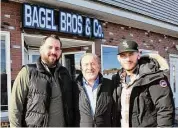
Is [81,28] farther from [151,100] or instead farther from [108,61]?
[151,100]

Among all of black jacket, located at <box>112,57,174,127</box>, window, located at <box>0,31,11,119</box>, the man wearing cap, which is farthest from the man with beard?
window, located at <box>0,31,11,119</box>

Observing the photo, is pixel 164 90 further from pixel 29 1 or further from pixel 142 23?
pixel 142 23

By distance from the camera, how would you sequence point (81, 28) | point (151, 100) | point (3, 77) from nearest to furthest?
point (151, 100) < point (3, 77) < point (81, 28)

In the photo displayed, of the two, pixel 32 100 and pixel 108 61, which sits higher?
pixel 108 61

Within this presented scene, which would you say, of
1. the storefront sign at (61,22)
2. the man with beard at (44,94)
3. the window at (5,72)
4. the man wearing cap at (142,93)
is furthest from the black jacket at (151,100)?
the storefront sign at (61,22)

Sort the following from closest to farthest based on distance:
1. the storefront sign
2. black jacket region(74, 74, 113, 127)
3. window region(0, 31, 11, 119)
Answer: black jacket region(74, 74, 113, 127) → window region(0, 31, 11, 119) → the storefront sign

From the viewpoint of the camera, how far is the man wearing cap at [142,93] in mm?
3369

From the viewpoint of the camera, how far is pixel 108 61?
10641 millimetres

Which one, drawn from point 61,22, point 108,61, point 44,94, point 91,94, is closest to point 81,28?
point 61,22

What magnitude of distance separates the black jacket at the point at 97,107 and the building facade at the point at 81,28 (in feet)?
12.7

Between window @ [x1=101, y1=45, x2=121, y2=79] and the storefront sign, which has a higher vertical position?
the storefront sign

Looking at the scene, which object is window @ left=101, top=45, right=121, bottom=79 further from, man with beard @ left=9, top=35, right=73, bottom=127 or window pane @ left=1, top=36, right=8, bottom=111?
man with beard @ left=9, top=35, right=73, bottom=127

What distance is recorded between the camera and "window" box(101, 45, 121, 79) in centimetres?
1036

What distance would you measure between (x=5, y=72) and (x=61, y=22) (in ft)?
6.18
